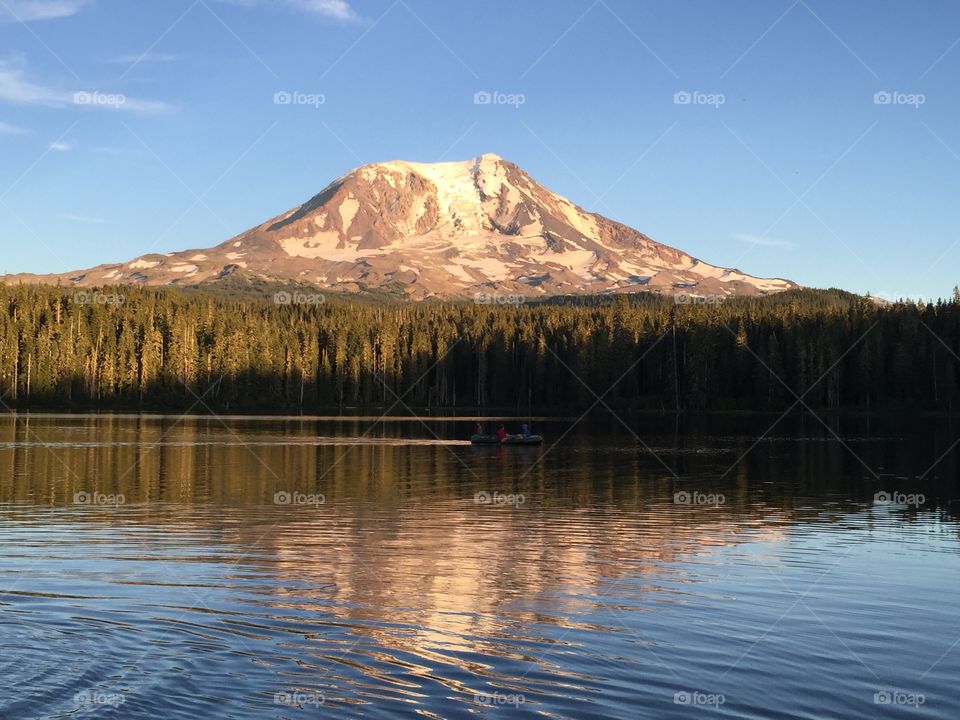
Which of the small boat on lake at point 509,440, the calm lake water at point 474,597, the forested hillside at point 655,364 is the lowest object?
the calm lake water at point 474,597

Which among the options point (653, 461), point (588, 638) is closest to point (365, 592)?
point (588, 638)

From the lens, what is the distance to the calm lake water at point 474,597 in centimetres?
1550

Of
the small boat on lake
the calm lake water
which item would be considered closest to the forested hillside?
the small boat on lake

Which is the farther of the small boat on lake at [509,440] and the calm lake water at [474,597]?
the small boat on lake at [509,440]

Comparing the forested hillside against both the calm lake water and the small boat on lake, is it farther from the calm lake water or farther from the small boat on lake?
the calm lake water

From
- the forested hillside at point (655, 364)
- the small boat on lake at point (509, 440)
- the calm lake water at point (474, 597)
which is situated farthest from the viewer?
the forested hillside at point (655, 364)

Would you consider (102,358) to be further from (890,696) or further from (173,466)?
(890,696)

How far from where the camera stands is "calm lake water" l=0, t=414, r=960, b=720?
610 inches

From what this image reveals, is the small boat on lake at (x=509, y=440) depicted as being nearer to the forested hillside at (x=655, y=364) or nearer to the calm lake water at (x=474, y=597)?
the calm lake water at (x=474, y=597)

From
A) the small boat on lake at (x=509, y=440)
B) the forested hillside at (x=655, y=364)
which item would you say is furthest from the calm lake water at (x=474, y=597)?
the forested hillside at (x=655, y=364)

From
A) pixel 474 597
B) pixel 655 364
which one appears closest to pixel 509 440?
pixel 474 597

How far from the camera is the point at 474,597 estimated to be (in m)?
22.7

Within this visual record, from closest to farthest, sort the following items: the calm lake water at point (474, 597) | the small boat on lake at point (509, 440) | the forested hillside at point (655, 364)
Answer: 1. the calm lake water at point (474, 597)
2. the small boat on lake at point (509, 440)
3. the forested hillside at point (655, 364)

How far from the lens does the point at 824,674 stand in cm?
1694
